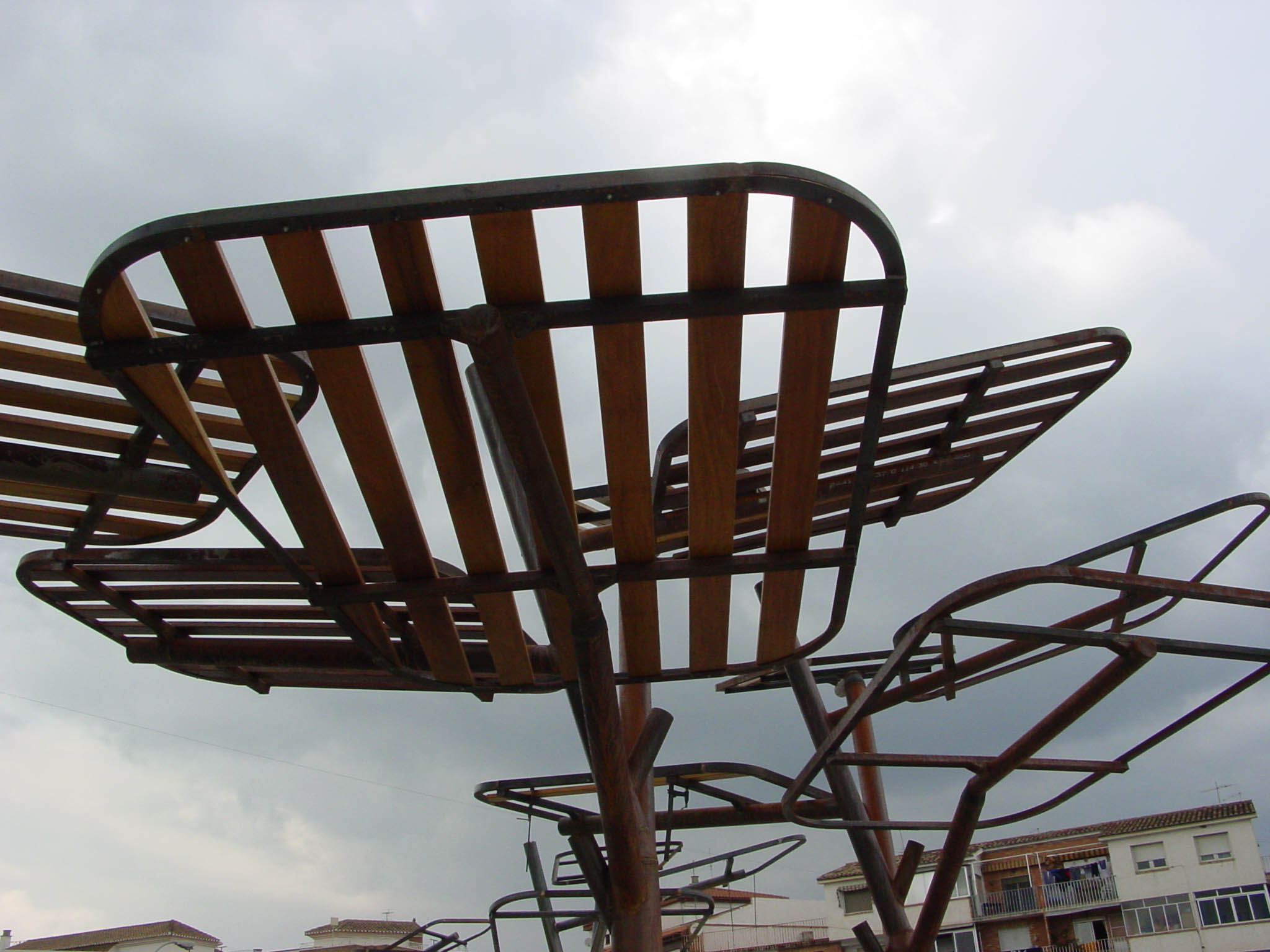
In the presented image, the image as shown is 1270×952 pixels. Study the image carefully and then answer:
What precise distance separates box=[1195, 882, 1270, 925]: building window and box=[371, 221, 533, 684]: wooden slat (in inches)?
2104

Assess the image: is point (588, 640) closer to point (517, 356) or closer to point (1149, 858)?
point (517, 356)

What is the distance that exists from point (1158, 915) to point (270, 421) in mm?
55832

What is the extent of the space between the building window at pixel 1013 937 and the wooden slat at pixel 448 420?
180ft

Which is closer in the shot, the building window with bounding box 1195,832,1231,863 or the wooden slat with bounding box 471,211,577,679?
the wooden slat with bounding box 471,211,577,679

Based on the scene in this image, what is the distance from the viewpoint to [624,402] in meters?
3.47

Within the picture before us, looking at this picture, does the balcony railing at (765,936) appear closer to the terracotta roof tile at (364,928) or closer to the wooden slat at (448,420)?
the terracotta roof tile at (364,928)

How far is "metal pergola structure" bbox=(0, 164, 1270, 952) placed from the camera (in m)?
2.92

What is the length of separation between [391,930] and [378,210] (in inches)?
2330

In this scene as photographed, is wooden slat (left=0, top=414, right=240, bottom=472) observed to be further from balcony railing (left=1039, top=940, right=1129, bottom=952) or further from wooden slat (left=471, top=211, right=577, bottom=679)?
balcony railing (left=1039, top=940, right=1129, bottom=952)

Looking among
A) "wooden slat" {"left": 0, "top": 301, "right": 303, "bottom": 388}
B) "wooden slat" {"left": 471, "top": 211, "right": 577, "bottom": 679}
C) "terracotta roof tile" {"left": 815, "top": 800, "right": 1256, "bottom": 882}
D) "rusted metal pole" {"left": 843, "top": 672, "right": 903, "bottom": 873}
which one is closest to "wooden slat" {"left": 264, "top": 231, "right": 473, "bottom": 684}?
"wooden slat" {"left": 471, "top": 211, "right": 577, "bottom": 679}

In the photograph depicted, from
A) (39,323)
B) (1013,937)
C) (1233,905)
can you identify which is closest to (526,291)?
(39,323)

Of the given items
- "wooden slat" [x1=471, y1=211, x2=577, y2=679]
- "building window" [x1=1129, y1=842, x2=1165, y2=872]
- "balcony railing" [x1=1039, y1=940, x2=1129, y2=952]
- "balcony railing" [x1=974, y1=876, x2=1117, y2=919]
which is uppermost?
"building window" [x1=1129, y1=842, x2=1165, y2=872]

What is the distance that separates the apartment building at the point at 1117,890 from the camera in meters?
46.2

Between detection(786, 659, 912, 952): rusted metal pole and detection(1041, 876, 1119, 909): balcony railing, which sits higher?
detection(1041, 876, 1119, 909): balcony railing
